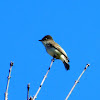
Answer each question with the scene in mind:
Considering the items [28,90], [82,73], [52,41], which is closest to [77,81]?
[82,73]

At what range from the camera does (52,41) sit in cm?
1074

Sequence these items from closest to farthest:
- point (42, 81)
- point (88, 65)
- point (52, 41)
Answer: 1. point (42, 81)
2. point (88, 65)
3. point (52, 41)

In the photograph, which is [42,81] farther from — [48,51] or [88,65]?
[48,51]

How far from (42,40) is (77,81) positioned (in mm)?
6392

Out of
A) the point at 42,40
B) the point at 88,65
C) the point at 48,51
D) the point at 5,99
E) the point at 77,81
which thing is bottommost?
the point at 5,99

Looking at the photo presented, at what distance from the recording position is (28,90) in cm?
377

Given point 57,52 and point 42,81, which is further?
point 57,52

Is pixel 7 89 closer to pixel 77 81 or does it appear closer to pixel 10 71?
pixel 10 71

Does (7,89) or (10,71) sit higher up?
(10,71)

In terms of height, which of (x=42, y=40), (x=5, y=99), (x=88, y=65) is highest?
(x=42, y=40)

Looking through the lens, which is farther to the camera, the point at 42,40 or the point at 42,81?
the point at 42,40

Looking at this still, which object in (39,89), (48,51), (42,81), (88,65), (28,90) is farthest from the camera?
(48,51)

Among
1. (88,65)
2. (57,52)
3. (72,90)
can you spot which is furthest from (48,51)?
(72,90)

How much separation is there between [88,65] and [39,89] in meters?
1.17
